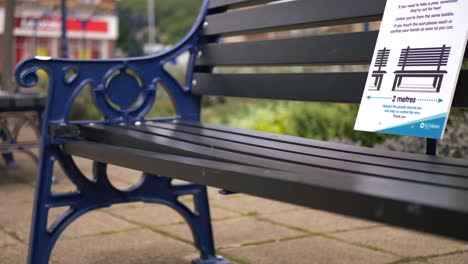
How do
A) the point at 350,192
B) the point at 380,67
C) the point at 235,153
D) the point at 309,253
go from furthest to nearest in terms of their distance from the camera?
the point at 309,253 < the point at 380,67 < the point at 235,153 < the point at 350,192

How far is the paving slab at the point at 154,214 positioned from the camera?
3.73m

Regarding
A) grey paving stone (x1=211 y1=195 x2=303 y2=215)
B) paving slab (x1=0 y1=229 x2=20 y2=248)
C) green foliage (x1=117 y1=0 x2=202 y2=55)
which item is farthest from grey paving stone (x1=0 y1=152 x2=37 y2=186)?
green foliage (x1=117 y1=0 x2=202 y2=55)

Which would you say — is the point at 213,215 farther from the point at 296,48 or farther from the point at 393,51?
the point at 393,51

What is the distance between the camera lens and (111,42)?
126 feet

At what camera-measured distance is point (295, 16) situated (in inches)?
104

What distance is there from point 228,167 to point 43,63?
3.67ft

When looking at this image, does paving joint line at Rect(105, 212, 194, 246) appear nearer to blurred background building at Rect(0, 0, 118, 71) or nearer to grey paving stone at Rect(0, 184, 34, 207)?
grey paving stone at Rect(0, 184, 34, 207)

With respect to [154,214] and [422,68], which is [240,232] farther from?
[422,68]

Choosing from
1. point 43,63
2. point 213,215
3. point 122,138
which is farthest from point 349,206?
point 213,215

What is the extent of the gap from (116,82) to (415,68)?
3.98 feet

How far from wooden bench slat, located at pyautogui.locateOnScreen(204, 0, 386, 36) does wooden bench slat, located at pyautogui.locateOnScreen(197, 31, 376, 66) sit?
6 cm

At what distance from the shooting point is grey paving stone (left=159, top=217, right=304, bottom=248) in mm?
3334

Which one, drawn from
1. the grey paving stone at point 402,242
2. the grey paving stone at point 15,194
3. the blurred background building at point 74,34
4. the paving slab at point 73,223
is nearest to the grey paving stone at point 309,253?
the grey paving stone at point 402,242

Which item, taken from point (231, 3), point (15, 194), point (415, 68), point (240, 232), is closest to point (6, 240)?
point (240, 232)
